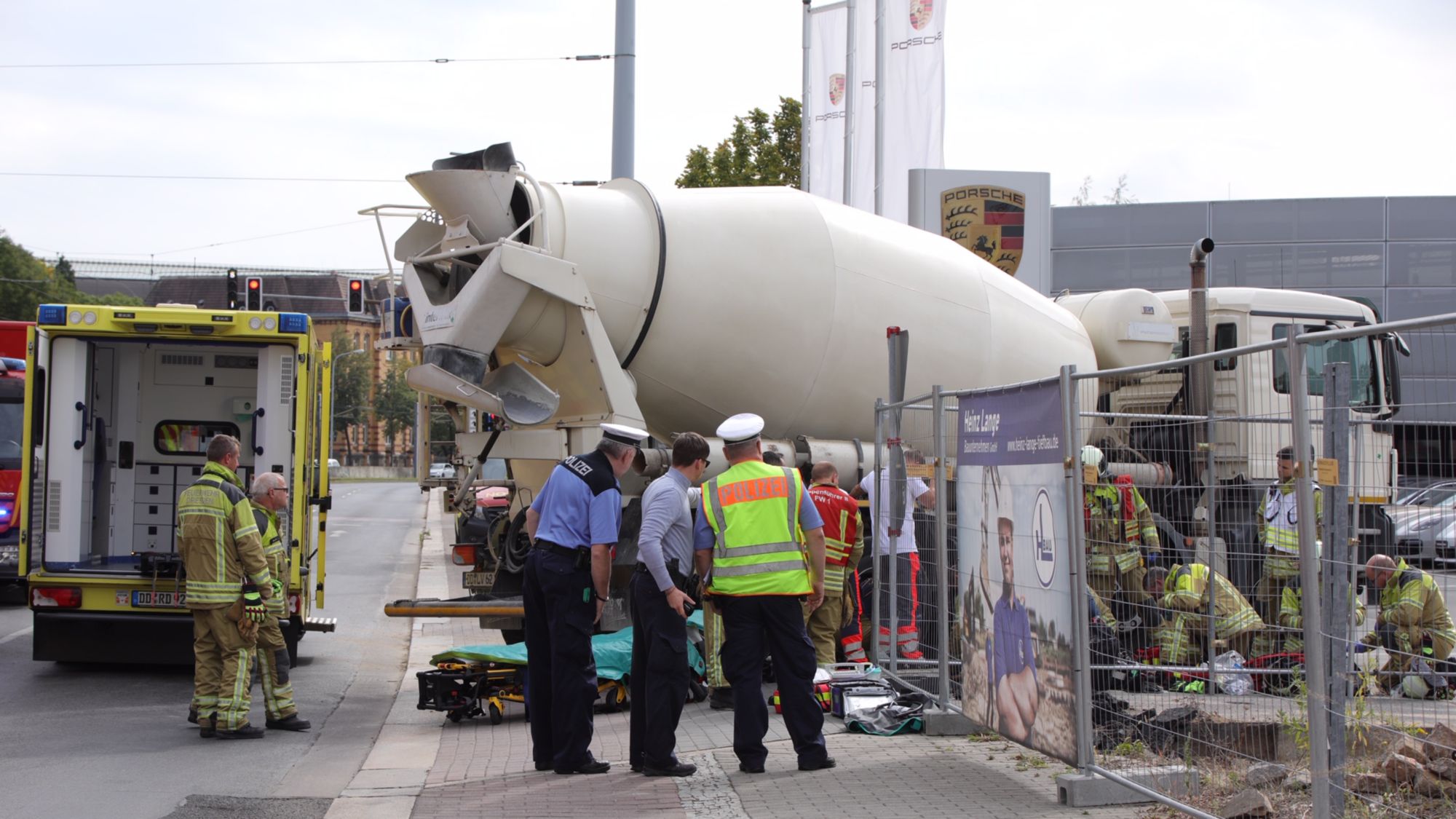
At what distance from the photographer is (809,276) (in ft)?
32.0

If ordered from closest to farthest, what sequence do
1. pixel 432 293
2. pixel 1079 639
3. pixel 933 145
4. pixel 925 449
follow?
pixel 1079 639 < pixel 925 449 < pixel 432 293 < pixel 933 145

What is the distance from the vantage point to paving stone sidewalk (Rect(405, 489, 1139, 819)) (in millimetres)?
5676

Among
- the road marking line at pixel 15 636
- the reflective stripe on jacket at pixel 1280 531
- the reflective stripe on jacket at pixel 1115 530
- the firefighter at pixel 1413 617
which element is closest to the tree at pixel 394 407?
the road marking line at pixel 15 636

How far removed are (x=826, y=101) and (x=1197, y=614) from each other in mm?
18229

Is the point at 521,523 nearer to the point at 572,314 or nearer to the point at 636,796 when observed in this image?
the point at 572,314

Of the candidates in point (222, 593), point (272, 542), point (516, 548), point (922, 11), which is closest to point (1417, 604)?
point (222, 593)

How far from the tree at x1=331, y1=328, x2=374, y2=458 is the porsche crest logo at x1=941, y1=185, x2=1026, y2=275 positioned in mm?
57920

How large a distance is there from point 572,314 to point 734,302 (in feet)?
4.09

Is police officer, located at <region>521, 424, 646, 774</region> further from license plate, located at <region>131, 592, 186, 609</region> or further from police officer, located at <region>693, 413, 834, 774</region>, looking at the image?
license plate, located at <region>131, 592, 186, 609</region>

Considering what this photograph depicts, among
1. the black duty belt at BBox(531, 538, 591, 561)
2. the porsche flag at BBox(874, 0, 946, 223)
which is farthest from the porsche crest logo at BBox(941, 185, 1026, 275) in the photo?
the black duty belt at BBox(531, 538, 591, 561)

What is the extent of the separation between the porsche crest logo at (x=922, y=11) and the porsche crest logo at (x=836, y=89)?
6.75 feet

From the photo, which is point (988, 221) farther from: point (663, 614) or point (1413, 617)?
point (1413, 617)

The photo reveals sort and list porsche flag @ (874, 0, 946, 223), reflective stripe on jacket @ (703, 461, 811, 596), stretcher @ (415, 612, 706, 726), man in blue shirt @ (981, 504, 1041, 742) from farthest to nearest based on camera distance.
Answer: porsche flag @ (874, 0, 946, 223) → stretcher @ (415, 612, 706, 726) → reflective stripe on jacket @ (703, 461, 811, 596) → man in blue shirt @ (981, 504, 1041, 742)

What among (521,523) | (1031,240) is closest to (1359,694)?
(521,523)
